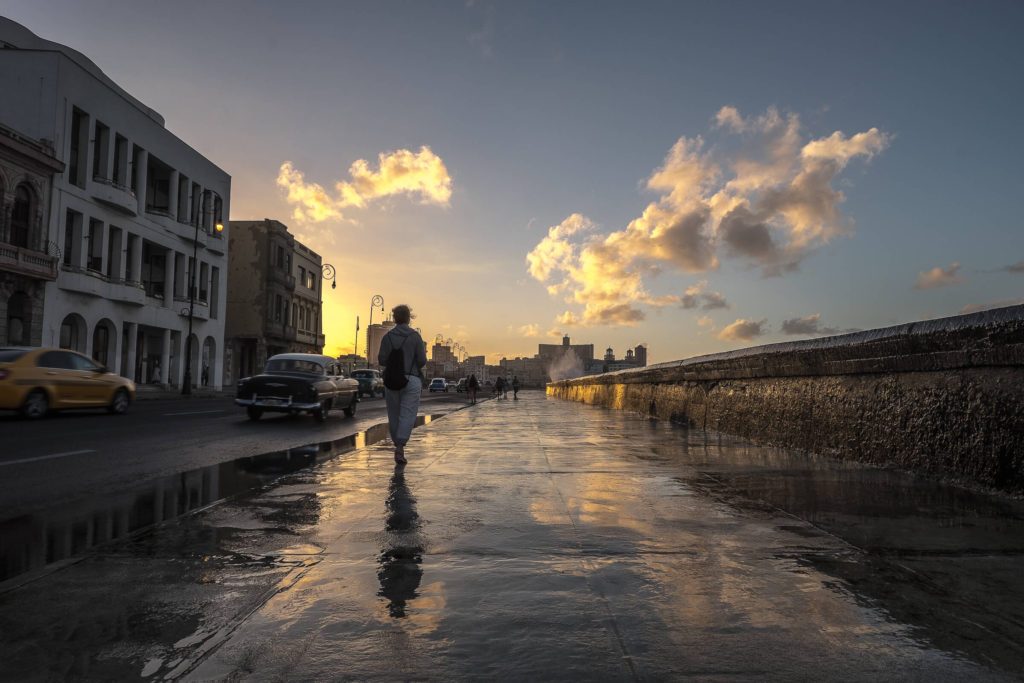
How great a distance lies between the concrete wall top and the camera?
466 cm

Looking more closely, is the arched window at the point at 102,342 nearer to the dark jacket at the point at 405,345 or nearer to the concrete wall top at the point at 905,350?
the dark jacket at the point at 405,345

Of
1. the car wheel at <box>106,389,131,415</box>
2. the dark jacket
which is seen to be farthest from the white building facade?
the dark jacket

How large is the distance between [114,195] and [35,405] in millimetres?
23398

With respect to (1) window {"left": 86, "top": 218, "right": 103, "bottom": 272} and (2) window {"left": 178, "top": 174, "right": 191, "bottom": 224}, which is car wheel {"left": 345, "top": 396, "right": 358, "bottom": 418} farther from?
(2) window {"left": 178, "top": 174, "right": 191, "bottom": 224}

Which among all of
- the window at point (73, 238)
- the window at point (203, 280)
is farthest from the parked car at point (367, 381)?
the window at point (73, 238)

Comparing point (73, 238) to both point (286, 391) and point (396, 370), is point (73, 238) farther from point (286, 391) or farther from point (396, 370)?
point (396, 370)

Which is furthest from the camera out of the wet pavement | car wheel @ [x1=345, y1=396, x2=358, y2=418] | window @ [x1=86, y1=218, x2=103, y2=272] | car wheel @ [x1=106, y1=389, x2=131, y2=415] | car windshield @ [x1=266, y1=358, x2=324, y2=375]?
window @ [x1=86, y1=218, x2=103, y2=272]

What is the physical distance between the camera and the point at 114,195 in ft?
112

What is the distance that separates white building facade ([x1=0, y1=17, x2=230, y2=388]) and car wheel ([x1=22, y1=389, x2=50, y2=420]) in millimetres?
17707

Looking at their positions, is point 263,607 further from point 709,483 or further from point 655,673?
point 709,483

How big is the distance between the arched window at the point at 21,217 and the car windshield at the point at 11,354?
56.3 feet

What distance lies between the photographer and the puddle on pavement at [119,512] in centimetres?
366

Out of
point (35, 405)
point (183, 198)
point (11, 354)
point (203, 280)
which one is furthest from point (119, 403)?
point (203, 280)

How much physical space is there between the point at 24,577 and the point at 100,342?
3792 centimetres
